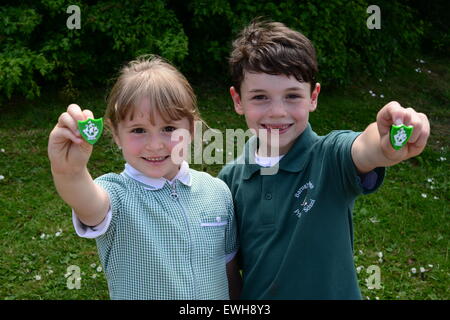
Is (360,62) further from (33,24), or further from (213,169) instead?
(33,24)

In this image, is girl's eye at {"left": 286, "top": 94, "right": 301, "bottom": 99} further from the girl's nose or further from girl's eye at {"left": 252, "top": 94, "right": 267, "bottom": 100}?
the girl's nose

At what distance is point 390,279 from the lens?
387 centimetres

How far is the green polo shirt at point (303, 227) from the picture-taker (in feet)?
6.33

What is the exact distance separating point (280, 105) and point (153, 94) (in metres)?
0.46

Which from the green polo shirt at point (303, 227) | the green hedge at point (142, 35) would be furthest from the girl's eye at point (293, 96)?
the green hedge at point (142, 35)

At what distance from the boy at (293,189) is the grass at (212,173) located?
5.94 feet

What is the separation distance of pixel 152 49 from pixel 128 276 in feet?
14.2

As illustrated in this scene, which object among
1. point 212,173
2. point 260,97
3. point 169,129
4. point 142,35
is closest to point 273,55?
point 260,97

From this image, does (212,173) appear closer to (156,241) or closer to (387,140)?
(156,241)

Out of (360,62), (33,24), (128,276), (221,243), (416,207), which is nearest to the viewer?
(128,276)

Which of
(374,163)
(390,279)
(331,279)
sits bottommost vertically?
(390,279)

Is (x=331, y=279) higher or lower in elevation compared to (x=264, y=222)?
lower

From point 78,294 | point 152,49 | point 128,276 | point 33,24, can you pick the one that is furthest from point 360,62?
point 128,276

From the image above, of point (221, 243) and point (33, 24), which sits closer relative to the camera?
point (221, 243)
